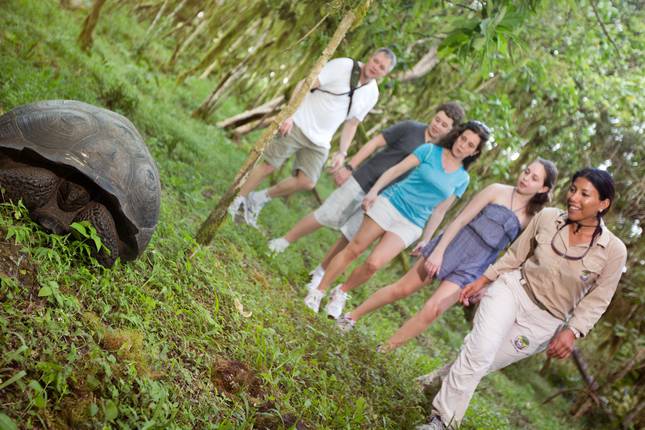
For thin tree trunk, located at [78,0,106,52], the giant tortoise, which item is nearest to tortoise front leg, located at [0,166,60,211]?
the giant tortoise

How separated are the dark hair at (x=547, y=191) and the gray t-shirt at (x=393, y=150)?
1.59 m

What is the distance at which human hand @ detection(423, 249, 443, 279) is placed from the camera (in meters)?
5.14

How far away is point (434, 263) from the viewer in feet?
16.9

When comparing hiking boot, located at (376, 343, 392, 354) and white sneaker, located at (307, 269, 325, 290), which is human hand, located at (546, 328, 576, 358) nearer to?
hiking boot, located at (376, 343, 392, 354)

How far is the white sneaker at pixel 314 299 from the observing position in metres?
5.56

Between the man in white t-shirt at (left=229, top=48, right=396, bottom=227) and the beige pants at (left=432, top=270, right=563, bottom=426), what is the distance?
2329 mm

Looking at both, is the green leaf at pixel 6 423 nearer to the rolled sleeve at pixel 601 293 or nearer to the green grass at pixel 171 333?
the green grass at pixel 171 333

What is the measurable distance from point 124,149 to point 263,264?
2543 millimetres

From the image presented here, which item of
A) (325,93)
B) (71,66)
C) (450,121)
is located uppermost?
(450,121)

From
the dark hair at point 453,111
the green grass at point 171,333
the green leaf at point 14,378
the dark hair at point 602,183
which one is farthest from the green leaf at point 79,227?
the dark hair at point 453,111

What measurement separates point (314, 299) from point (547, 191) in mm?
2397

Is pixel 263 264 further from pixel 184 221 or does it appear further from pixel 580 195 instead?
pixel 580 195

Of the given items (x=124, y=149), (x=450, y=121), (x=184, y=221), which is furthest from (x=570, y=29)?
(x=124, y=149)

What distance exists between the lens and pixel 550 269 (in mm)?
4359
